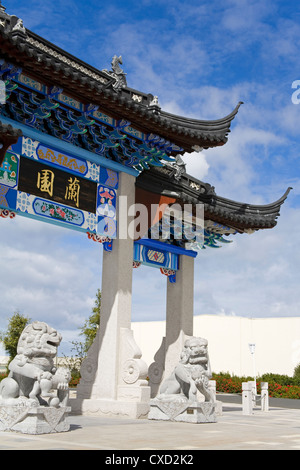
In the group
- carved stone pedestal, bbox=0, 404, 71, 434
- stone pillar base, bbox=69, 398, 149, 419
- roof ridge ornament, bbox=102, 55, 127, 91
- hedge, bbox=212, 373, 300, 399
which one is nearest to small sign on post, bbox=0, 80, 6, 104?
roof ridge ornament, bbox=102, 55, 127, 91

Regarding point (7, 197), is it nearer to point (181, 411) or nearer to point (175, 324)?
point (181, 411)

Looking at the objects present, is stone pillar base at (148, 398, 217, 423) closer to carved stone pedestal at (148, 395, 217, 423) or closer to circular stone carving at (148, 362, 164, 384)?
carved stone pedestal at (148, 395, 217, 423)

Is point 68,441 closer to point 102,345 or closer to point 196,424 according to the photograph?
point 196,424

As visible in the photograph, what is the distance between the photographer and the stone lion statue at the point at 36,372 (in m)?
8.34

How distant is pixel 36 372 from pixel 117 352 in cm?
382

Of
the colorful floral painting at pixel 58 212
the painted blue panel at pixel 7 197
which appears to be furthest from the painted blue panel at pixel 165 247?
the painted blue panel at pixel 7 197

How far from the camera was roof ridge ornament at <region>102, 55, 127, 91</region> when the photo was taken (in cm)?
1321

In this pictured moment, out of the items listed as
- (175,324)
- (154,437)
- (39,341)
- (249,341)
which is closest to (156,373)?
(175,324)

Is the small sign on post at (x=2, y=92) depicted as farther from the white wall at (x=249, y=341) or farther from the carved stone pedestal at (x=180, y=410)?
the white wall at (x=249, y=341)

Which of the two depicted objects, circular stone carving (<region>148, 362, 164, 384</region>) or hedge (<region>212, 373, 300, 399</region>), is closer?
circular stone carving (<region>148, 362, 164, 384</region>)

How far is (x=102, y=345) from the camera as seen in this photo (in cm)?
1221

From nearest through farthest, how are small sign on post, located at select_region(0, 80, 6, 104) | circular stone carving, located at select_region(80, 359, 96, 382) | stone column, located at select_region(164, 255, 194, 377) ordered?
1. small sign on post, located at select_region(0, 80, 6, 104)
2. circular stone carving, located at select_region(80, 359, 96, 382)
3. stone column, located at select_region(164, 255, 194, 377)

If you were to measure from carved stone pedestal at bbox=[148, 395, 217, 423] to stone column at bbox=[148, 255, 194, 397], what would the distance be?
154 inches
